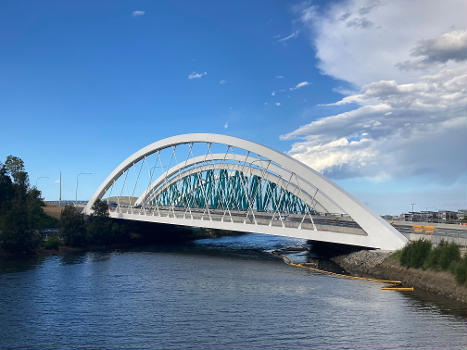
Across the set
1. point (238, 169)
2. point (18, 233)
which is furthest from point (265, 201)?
point (18, 233)

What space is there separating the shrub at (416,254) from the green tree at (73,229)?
148 ft

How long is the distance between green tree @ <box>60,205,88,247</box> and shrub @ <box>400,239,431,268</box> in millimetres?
44979

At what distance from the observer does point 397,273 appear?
3434 centimetres

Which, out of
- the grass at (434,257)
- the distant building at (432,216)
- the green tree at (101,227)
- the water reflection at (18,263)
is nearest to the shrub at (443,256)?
the grass at (434,257)

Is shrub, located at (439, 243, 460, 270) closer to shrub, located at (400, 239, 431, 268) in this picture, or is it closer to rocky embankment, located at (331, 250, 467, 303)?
rocky embankment, located at (331, 250, 467, 303)

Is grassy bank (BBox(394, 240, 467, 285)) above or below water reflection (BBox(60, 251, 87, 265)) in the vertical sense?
above

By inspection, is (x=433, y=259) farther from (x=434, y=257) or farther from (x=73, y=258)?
(x=73, y=258)

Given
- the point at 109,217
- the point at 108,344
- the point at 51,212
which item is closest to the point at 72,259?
the point at 109,217

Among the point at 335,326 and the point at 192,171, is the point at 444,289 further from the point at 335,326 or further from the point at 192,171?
the point at 192,171

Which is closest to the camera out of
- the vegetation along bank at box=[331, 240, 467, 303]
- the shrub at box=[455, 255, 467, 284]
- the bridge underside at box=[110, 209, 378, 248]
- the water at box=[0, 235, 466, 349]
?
the water at box=[0, 235, 466, 349]

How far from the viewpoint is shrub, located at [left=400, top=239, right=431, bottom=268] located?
3356 cm

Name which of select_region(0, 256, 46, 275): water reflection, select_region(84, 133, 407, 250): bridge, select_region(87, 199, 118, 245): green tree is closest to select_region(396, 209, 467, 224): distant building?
select_region(84, 133, 407, 250): bridge

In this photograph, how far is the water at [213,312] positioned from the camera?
20453mm

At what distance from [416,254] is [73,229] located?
1832 inches
